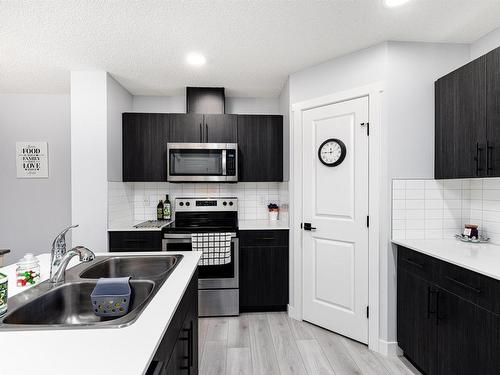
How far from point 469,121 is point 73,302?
8.25ft

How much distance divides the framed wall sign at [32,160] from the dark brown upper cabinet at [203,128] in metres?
1.62

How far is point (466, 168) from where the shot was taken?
1.94 m

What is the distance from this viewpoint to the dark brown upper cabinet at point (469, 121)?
175 centimetres

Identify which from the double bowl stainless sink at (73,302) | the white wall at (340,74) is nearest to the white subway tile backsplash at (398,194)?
the white wall at (340,74)

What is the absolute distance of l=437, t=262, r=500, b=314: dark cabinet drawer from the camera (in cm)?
136

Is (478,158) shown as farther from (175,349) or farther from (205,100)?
(205,100)

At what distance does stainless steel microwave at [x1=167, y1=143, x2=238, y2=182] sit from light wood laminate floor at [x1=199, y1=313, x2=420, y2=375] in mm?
1486

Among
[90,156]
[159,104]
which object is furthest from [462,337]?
[159,104]

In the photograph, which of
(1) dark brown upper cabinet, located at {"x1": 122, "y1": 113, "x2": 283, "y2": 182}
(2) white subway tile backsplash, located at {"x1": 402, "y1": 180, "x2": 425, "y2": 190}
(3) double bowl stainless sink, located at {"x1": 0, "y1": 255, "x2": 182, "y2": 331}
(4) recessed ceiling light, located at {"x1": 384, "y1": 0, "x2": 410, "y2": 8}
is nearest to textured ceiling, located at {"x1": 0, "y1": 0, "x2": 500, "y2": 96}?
(4) recessed ceiling light, located at {"x1": 384, "y1": 0, "x2": 410, "y2": 8}

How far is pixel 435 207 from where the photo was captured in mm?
2268

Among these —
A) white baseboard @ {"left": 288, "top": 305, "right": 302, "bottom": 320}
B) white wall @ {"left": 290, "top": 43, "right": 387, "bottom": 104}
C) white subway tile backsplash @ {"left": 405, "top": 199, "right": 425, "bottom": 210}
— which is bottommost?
white baseboard @ {"left": 288, "top": 305, "right": 302, "bottom": 320}

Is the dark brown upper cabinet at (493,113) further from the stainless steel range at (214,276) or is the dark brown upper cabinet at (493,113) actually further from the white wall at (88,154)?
the white wall at (88,154)

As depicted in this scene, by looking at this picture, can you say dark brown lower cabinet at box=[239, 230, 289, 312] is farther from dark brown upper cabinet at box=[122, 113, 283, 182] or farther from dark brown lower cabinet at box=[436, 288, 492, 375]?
dark brown lower cabinet at box=[436, 288, 492, 375]

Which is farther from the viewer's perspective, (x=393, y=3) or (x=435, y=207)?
(x=435, y=207)
